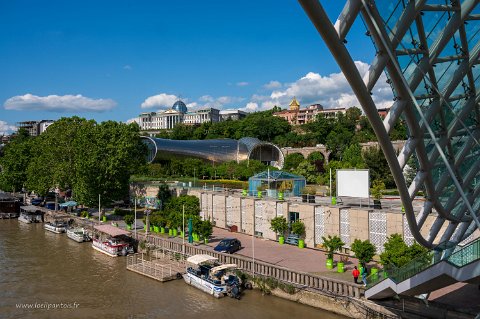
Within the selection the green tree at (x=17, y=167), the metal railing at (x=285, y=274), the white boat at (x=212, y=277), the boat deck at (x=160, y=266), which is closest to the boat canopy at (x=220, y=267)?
the white boat at (x=212, y=277)

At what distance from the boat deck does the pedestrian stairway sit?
578 inches

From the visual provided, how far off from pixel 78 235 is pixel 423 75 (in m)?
42.4

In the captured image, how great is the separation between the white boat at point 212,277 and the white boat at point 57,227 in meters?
27.2

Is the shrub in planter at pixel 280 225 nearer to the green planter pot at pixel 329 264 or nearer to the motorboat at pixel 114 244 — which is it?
the green planter pot at pixel 329 264

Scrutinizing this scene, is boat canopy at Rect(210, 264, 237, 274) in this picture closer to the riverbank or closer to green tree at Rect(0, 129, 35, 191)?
the riverbank

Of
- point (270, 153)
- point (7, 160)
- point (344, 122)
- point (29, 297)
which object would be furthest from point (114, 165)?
point (344, 122)

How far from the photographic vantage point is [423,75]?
12203 mm

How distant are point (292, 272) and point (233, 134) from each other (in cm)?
11730

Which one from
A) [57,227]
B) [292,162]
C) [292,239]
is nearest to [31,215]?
[57,227]

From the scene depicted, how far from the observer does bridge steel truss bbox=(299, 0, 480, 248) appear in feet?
34.0

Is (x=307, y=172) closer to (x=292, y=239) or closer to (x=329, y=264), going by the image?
(x=292, y=239)

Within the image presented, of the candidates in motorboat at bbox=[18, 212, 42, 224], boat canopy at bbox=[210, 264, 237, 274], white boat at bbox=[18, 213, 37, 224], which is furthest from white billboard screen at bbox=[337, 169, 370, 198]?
white boat at bbox=[18, 213, 37, 224]

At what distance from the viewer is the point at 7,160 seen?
8162 cm

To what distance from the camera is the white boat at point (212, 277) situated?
27.0m
